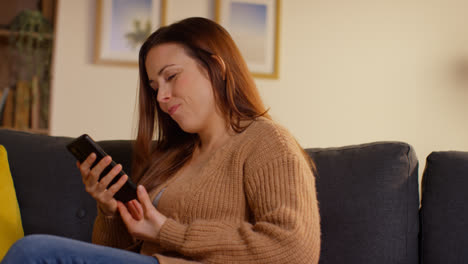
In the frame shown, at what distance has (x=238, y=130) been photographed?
1.25m

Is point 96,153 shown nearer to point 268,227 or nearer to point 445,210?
point 268,227

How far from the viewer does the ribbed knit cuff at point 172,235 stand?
1.03m

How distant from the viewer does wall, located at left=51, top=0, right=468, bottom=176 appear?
2.94 m

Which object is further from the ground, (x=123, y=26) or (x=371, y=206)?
(x=123, y=26)

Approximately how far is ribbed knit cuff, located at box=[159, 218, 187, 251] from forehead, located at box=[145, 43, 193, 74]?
1.49 feet

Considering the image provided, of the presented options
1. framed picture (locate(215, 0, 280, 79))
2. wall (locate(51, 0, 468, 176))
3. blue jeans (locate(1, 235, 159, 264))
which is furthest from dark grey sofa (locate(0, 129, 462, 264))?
framed picture (locate(215, 0, 280, 79))

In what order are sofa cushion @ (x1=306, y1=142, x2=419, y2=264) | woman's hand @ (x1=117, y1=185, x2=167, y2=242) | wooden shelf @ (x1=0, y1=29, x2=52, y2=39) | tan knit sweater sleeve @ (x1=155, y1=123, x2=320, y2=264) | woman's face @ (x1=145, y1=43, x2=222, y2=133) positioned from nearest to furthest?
1. tan knit sweater sleeve @ (x1=155, y1=123, x2=320, y2=264)
2. woman's hand @ (x1=117, y1=185, x2=167, y2=242)
3. woman's face @ (x1=145, y1=43, x2=222, y2=133)
4. sofa cushion @ (x1=306, y1=142, x2=419, y2=264)
5. wooden shelf @ (x1=0, y1=29, x2=52, y2=39)

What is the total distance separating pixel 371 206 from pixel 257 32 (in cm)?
173

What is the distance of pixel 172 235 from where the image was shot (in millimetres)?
1040

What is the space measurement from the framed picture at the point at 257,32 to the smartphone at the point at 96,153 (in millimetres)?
1781

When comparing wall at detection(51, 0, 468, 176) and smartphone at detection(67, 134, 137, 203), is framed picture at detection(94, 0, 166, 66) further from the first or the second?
smartphone at detection(67, 134, 137, 203)

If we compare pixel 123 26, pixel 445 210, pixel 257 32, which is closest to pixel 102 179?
pixel 445 210

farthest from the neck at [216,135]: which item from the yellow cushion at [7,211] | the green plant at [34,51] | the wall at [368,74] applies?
the green plant at [34,51]

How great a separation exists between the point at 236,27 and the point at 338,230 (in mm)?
1751
